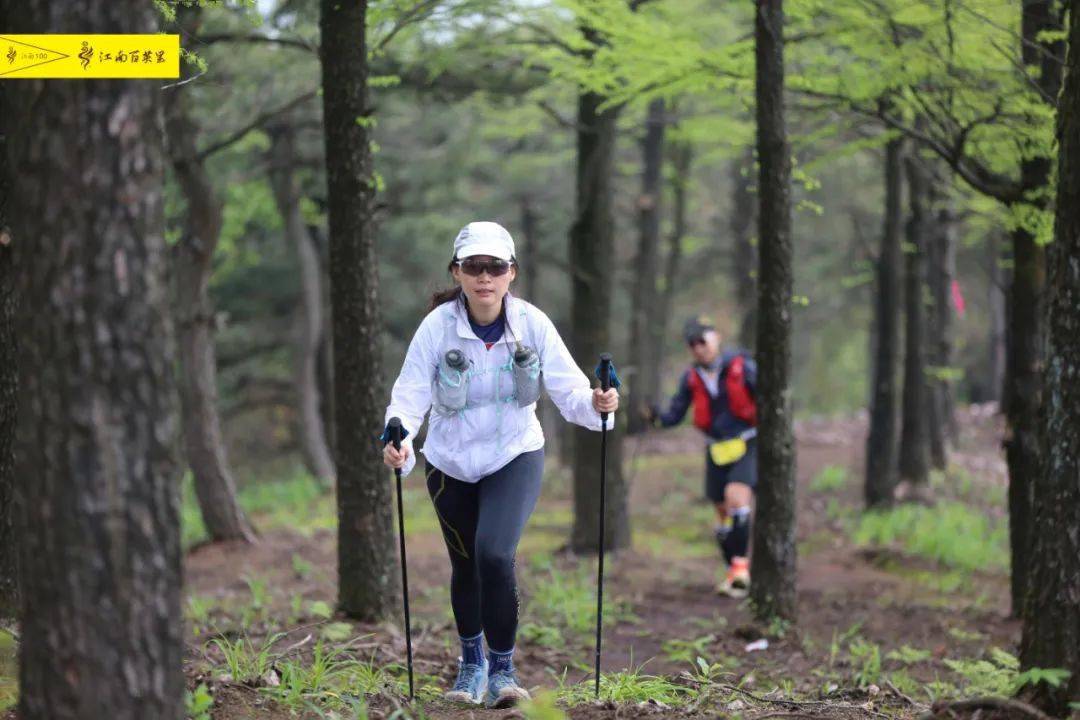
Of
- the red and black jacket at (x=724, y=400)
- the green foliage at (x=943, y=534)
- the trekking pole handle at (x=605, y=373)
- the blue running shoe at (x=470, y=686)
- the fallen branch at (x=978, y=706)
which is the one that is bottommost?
the green foliage at (x=943, y=534)

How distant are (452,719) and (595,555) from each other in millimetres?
6816

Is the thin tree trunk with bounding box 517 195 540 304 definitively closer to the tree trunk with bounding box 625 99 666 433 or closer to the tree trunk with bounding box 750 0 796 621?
the tree trunk with bounding box 625 99 666 433

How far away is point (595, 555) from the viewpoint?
36.2 feet

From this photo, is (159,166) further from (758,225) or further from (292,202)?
(292,202)

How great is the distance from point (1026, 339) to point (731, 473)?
111 inches

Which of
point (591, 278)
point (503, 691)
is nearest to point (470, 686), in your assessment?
point (503, 691)

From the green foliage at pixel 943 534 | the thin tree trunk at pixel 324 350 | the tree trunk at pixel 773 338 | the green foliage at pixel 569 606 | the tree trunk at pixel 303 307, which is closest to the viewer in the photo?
the tree trunk at pixel 773 338

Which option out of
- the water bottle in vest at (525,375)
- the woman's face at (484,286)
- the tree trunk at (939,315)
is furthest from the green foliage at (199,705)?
the tree trunk at (939,315)

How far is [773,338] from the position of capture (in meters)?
7.32

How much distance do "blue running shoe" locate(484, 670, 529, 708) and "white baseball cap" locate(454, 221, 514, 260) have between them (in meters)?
Result: 1.91

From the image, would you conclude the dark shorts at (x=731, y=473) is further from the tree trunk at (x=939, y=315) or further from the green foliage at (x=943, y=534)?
the tree trunk at (x=939, y=315)

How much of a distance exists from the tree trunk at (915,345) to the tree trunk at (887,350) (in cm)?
36

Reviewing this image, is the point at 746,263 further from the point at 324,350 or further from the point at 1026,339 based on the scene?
the point at 1026,339

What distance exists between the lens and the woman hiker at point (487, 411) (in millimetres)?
4676
